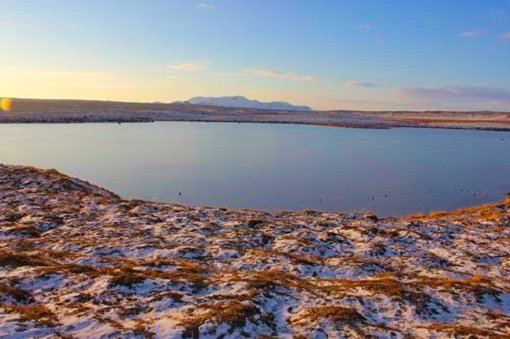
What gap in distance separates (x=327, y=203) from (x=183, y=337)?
1104 inches

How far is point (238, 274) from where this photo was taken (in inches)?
627

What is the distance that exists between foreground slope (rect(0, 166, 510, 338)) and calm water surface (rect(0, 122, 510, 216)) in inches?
434

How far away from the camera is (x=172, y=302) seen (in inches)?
512

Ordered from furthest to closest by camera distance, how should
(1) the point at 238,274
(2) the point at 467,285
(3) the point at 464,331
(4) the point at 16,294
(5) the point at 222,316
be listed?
(1) the point at 238,274
(2) the point at 467,285
(4) the point at 16,294
(3) the point at 464,331
(5) the point at 222,316

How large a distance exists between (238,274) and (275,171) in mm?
35734

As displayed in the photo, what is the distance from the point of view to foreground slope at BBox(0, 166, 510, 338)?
11906 millimetres

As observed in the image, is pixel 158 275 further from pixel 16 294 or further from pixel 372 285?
pixel 372 285

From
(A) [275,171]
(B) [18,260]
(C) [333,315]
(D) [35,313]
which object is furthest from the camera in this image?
(A) [275,171]

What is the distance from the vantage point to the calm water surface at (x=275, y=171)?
38844 mm

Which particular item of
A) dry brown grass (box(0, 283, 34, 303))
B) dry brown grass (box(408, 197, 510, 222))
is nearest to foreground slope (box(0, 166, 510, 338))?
dry brown grass (box(0, 283, 34, 303))

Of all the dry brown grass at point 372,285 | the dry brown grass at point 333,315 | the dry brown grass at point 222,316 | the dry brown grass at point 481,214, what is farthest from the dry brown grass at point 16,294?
the dry brown grass at point 481,214

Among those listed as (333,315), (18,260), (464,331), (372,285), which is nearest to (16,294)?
(18,260)

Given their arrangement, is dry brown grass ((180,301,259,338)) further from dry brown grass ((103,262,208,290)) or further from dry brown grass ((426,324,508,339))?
dry brown grass ((426,324,508,339))

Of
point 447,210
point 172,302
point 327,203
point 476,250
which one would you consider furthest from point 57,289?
point 447,210
